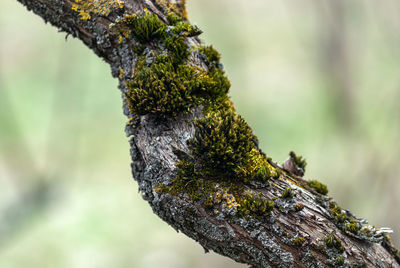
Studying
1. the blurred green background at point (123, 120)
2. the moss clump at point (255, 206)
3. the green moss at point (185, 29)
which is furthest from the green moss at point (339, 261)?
the blurred green background at point (123, 120)

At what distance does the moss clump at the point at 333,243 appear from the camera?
185 centimetres

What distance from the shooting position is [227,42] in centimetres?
1191

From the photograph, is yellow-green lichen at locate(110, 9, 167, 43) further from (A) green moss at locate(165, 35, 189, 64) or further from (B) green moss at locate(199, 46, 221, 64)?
(B) green moss at locate(199, 46, 221, 64)

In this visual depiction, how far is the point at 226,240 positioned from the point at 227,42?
35.9 feet

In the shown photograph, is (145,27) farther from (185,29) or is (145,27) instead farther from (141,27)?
(185,29)

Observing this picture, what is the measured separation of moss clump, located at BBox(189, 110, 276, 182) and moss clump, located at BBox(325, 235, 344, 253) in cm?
50

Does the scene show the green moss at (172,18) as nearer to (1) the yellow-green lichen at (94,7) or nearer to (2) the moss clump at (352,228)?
(1) the yellow-green lichen at (94,7)

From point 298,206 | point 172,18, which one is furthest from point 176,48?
point 298,206

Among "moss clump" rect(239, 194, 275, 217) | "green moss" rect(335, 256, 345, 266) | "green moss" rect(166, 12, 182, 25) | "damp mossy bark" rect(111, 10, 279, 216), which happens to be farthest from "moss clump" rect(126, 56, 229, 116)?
"green moss" rect(335, 256, 345, 266)

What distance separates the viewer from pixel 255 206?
70.9 inches

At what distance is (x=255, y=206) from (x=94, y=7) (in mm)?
1691

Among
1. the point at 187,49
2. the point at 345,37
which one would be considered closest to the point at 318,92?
the point at 345,37

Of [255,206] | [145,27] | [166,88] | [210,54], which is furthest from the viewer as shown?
[210,54]

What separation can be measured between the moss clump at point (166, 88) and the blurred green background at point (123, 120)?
171 inches
